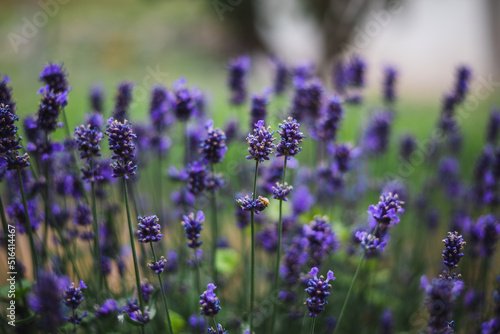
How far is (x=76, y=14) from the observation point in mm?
14281

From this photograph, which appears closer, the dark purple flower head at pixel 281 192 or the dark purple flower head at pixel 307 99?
the dark purple flower head at pixel 281 192

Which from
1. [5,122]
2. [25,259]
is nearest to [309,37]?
[25,259]

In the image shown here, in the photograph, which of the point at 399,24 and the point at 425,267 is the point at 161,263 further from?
the point at 399,24

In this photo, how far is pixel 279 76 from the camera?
9.66ft

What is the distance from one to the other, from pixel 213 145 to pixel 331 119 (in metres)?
0.70

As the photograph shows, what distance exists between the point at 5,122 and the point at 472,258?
2181 millimetres

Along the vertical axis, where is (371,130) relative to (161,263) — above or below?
above

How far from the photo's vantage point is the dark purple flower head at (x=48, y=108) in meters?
1.49

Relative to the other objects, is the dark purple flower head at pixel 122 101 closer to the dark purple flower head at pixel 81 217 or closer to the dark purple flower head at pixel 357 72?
the dark purple flower head at pixel 81 217

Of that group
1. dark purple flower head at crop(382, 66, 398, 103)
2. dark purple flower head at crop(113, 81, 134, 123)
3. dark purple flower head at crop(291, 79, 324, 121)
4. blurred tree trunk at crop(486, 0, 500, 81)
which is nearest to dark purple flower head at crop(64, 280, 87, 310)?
dark purple flower head at crop(113, 81, 134, 123)

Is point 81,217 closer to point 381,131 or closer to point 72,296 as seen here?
point 72,296

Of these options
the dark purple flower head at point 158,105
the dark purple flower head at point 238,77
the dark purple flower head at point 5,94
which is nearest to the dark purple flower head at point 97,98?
the dark purple flower head at point 158,105

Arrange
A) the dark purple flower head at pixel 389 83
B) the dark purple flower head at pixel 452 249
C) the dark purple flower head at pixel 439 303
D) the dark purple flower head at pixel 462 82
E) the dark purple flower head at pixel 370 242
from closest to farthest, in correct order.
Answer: the dark purple flower head at pixel 439 303, the dark purple flower head at pixel 452 249, the dark purple flower head at pixel 370 242, the dark purple flower head at pixel 462 82, the dark purple flower head at pixel 389 83

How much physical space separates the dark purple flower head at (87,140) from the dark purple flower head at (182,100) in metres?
0.49
